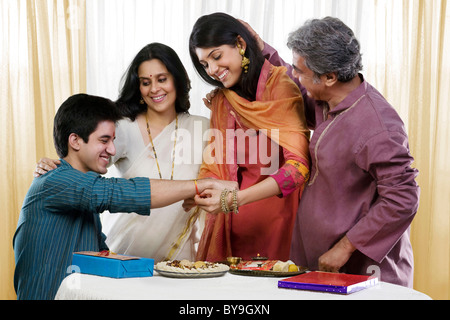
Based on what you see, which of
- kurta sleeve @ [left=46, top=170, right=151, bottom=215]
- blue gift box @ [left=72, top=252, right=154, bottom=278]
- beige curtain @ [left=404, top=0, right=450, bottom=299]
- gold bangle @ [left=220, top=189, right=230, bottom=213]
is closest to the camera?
blue gift box @ [left=72, top=252, right=154, bottom=278]

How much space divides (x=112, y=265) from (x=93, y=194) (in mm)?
339

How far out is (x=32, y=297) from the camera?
182cm

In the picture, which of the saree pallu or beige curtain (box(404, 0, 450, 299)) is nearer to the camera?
the saree pallu

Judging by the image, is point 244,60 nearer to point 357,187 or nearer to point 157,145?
point 157,145

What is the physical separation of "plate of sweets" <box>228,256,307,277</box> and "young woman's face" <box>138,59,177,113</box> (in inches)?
37.2

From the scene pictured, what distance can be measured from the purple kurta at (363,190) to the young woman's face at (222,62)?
1.32 feet

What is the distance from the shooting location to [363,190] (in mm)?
1958

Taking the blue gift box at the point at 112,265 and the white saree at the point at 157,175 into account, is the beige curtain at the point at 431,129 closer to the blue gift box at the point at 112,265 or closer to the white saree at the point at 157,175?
the white saree at the point at 157,175

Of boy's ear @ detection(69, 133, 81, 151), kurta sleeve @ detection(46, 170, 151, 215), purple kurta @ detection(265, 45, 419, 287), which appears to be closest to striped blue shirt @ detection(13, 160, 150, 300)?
kurta sleeve @ detection(46, 170, 151, 215)

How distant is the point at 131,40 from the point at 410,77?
68.2 inches

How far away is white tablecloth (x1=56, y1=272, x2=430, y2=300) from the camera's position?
4.41 ft

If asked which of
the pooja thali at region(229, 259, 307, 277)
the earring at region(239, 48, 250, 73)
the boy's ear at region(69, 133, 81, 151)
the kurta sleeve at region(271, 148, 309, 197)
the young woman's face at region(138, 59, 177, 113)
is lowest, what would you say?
the pooja thali at region(229, 259, 307, 277)

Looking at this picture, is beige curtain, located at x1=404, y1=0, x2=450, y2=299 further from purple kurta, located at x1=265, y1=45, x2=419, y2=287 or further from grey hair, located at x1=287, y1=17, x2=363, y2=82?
grey hair, located at x1=287, y1=17, x2=363, y2=82

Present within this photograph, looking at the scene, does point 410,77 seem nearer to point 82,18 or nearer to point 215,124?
point 215,124
